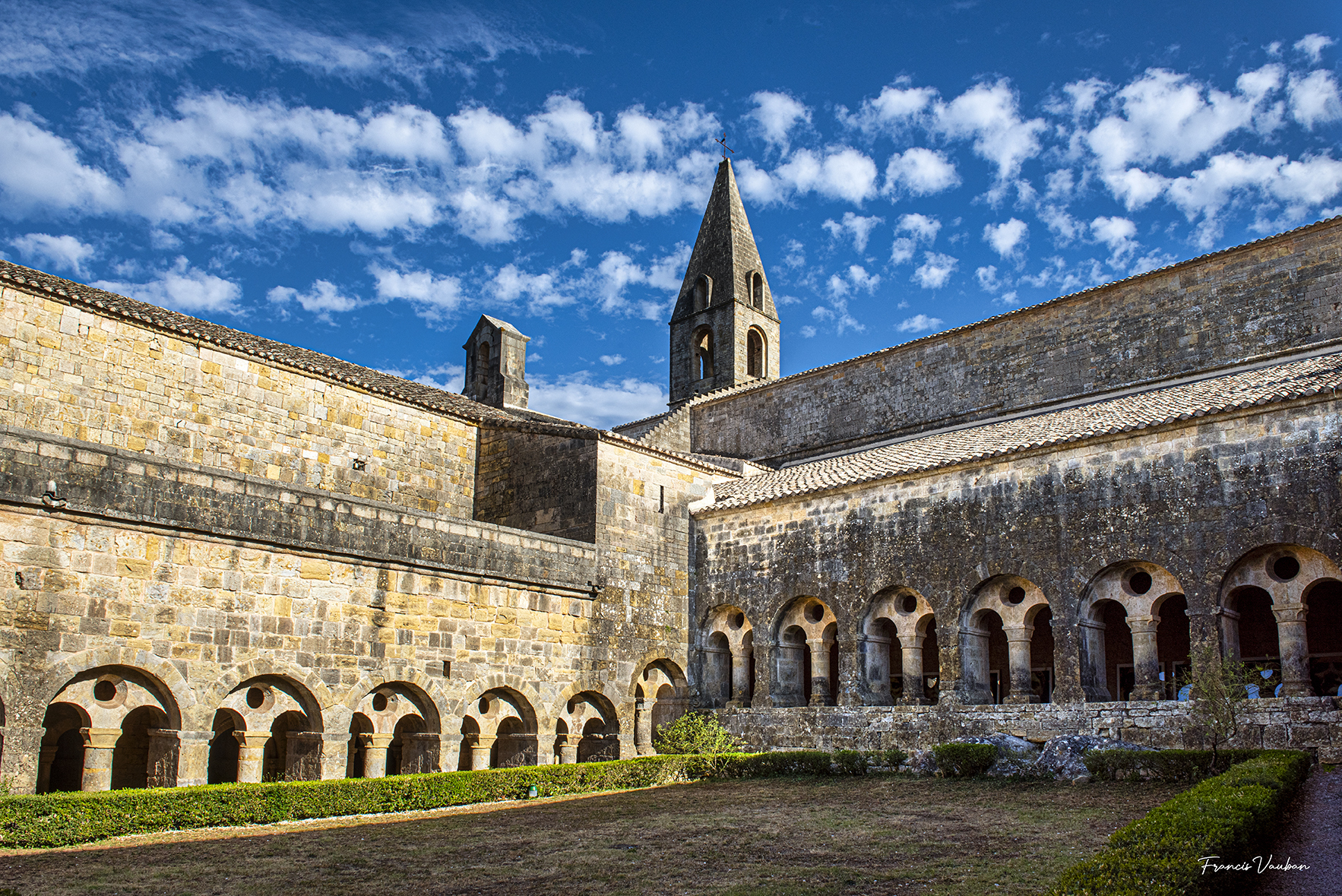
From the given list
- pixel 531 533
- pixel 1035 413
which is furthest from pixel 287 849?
pixel 1035 413

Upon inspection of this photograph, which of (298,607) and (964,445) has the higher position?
(964,445)

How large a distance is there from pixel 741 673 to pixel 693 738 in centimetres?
209

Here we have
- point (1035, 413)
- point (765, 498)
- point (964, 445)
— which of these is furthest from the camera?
point (1035, 413)

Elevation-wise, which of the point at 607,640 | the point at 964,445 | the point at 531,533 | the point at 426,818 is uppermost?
the point at 964,445

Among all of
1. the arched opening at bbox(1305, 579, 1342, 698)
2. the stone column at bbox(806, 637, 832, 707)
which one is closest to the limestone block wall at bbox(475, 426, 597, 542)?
the stone column at bbox(806, 637, 832, 707)

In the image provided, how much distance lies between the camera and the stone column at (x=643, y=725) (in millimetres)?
19656

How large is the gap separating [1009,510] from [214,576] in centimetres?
1259

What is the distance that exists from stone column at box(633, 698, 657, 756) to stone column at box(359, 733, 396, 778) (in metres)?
5.46

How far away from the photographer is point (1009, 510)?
1730 cm

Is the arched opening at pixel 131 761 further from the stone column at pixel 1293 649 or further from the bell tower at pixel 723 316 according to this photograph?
the bell tower at pixel 723 316

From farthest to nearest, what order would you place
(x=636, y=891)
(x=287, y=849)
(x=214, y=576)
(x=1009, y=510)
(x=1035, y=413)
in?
(x=1035, y=413)
(x=1009, y=510)
(x=214, y=576)
(x=287, y=849)
(x=636, y=891)

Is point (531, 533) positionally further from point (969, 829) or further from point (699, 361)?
point (699, 361)

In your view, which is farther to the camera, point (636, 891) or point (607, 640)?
point (607, 640)

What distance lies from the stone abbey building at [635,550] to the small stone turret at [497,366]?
20.6 ft
